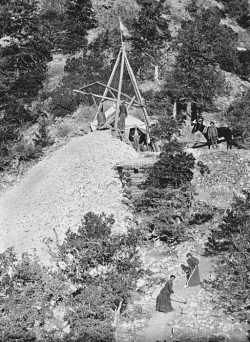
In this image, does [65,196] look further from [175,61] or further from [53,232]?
[175,61]

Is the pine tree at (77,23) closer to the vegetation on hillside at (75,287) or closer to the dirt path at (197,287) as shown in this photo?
the dirt path at (197,287)

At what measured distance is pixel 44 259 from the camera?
53.2 feet

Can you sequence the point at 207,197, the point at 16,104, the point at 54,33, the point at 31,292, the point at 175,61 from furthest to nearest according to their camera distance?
the point at 54,33 < the point at 175,61 < the point at 16,104 < the point at 207,197 < the point at 31,292

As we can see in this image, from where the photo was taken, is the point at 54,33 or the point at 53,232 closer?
the point at 53,232

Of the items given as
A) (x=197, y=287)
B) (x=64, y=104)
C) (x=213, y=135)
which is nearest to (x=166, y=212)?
(x=197, y=287)

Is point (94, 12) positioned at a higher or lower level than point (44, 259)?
higher

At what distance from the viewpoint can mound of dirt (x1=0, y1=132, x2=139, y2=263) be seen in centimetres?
1767

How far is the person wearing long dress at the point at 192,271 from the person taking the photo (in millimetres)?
14869

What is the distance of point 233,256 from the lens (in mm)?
15297

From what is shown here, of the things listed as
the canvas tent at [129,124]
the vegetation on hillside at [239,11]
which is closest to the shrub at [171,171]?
the canvas tent at [129,124]

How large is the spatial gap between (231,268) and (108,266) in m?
3.20

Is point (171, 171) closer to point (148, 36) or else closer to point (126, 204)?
point (126, 204)

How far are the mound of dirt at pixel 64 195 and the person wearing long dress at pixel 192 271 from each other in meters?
2.71

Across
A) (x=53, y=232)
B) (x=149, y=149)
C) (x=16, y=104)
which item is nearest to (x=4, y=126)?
(x=16, y=104)
